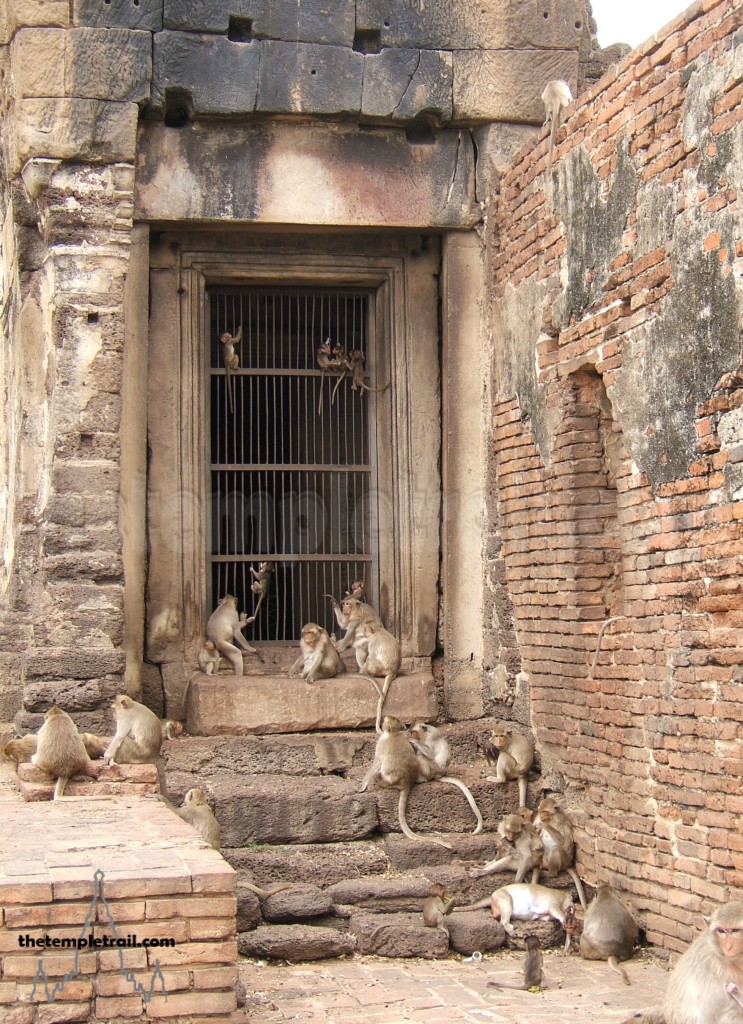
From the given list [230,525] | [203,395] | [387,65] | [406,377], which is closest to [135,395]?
[203,395]

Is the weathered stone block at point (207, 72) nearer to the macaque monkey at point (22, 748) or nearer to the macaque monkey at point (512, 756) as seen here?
the macaque monkey at point (22, 748)

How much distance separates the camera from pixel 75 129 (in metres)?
8.66

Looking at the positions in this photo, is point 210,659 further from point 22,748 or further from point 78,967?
point 78,967

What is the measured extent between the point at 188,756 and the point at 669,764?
118 inches

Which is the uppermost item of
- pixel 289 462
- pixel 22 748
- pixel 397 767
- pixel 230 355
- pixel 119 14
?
pixel 119 14

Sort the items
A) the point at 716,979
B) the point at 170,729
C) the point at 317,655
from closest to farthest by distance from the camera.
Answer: the point at 716,979 → the point at 170,729 → the point at 317,655

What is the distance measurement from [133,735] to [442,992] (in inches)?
93.2

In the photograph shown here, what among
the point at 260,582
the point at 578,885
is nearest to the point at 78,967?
the point at 578,885

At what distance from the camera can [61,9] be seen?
8695 millimetres

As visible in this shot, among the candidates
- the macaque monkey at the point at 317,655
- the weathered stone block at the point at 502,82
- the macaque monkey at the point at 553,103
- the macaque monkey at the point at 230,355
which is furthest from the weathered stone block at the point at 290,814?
the weathered stone block at the point at 502,82

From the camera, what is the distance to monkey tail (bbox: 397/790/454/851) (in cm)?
827

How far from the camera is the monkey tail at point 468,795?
8461 mm

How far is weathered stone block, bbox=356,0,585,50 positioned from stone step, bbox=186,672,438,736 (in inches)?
161

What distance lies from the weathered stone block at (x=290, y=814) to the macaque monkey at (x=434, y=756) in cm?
42
